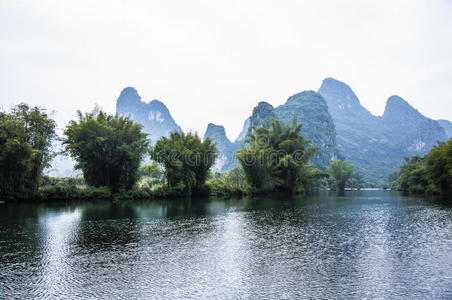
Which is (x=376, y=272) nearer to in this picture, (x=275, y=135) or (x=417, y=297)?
(x=417, y=297)

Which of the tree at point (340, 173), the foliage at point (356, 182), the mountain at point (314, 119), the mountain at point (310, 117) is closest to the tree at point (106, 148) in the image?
the tree at point (340, 173)

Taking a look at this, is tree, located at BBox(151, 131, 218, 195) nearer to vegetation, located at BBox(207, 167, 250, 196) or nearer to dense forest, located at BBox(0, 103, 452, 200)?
dense forest, located at BBox(0, 103, 452, 200)

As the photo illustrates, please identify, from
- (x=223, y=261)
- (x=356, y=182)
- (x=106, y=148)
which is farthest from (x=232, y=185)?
(x=356, y=182)

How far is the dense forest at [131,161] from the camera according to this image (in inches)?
850

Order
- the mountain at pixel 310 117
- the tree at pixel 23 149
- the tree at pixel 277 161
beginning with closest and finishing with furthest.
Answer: the tree at pixel 23 149 → the tree at pixel 277 161 → the mountain at pixel 310 117

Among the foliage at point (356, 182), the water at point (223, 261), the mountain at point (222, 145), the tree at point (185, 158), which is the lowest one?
the water at point (223, 261)

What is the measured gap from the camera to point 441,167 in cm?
3719

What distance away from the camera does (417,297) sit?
5160 mm

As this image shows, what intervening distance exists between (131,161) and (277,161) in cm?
1859

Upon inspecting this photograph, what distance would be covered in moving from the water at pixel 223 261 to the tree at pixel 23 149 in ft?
32.9

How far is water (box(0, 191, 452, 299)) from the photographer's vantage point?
5484 mm

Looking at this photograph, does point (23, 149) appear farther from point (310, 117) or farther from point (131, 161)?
point (310, 117)

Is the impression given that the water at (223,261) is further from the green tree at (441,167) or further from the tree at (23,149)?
the green tree at (441,167)

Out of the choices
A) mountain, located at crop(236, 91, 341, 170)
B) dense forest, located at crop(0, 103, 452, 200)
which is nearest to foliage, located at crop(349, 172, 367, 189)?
mountain, located at crop(236, 91, 341, 170)
